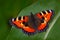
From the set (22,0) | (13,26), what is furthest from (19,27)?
(22,0)

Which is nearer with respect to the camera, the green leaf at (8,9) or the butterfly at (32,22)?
the butterfly at (32,22)

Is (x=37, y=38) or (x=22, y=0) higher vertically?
(x=22, y=0)

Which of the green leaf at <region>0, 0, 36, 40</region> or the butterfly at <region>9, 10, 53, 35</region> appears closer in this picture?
the butterfly at <region>9, 10, 53, 35</region>

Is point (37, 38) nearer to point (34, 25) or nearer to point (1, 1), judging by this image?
point (34, 25)
